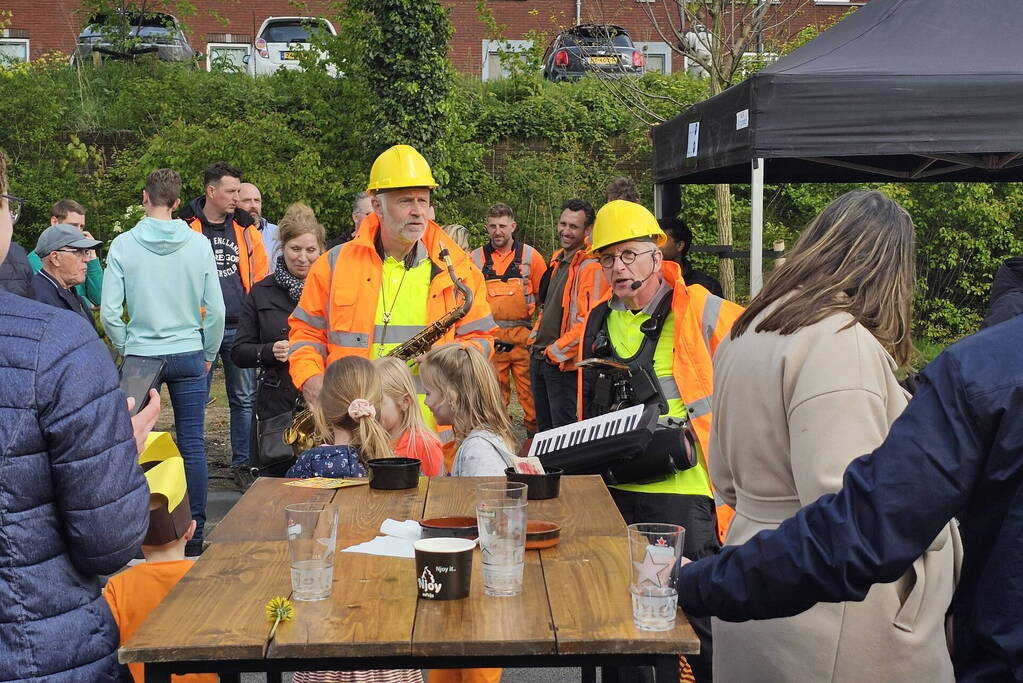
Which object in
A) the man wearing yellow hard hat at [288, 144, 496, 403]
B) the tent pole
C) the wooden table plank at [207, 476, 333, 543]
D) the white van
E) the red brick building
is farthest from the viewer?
the red brick building

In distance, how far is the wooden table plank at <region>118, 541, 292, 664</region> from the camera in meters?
2.31

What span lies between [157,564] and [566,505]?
1234 millimetres

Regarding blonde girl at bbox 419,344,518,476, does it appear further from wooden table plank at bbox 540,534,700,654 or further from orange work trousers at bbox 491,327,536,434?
→ orange work trousers at bbox 491,327,536,434

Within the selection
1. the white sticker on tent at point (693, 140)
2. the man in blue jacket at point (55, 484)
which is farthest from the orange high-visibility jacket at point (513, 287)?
the man in blue jacket at point (55, 484)

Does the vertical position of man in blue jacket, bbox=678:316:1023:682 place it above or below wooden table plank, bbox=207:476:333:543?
above

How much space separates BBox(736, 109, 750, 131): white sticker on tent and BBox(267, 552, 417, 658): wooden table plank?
4005 millimetres

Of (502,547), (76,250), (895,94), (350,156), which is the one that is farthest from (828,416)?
(350,156)

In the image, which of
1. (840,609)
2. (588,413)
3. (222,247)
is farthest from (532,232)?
(840,609)

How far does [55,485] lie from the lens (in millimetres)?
2385

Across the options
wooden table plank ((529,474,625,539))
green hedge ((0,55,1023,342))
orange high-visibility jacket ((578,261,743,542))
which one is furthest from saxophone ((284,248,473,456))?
green hedge ((0,55,1023,342))

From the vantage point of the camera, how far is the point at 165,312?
278 inches

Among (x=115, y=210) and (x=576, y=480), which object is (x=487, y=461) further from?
(x=115, y=210)

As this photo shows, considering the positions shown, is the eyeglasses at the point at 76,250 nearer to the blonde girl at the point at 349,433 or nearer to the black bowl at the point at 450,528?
the blonde girl at the point at 349,433

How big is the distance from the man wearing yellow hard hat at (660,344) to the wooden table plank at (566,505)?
0.70 meters
